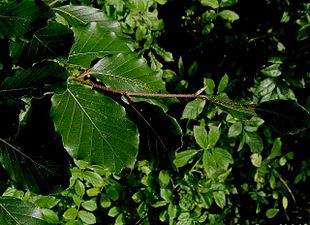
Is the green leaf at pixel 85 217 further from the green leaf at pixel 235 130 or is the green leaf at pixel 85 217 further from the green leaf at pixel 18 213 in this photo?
the green leaf at pixel 18 213

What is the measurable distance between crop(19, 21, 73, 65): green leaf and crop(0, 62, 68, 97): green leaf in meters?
0.09

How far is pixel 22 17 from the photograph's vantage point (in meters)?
1.02

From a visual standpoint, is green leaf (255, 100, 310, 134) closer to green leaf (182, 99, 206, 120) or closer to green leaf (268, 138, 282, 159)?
green leaf (182, 99, 206, 120)

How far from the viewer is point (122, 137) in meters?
0.93

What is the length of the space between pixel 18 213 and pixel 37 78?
40cm

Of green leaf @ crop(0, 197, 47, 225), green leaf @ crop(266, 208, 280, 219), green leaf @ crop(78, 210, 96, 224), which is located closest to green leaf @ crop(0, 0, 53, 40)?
green leaf @ crop(0, 197, 47, 225)

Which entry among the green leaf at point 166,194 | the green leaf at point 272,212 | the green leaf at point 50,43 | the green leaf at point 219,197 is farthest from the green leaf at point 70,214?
the green leaf at point 272,212

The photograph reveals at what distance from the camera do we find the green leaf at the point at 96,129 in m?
0.92

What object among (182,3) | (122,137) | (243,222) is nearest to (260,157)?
(243,222)

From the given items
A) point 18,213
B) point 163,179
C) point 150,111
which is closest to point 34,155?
point 18,213

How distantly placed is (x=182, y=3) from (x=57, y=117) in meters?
2.13

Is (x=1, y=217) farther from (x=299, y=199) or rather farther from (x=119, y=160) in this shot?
(x=299, y=199)

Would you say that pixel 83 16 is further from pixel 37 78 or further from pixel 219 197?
pixel 219 197

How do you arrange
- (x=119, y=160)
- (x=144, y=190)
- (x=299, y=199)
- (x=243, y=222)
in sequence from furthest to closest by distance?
(x=299, y=199) < (x=243, y=222) < (x=144, y=190) < (x=119, y=160)
